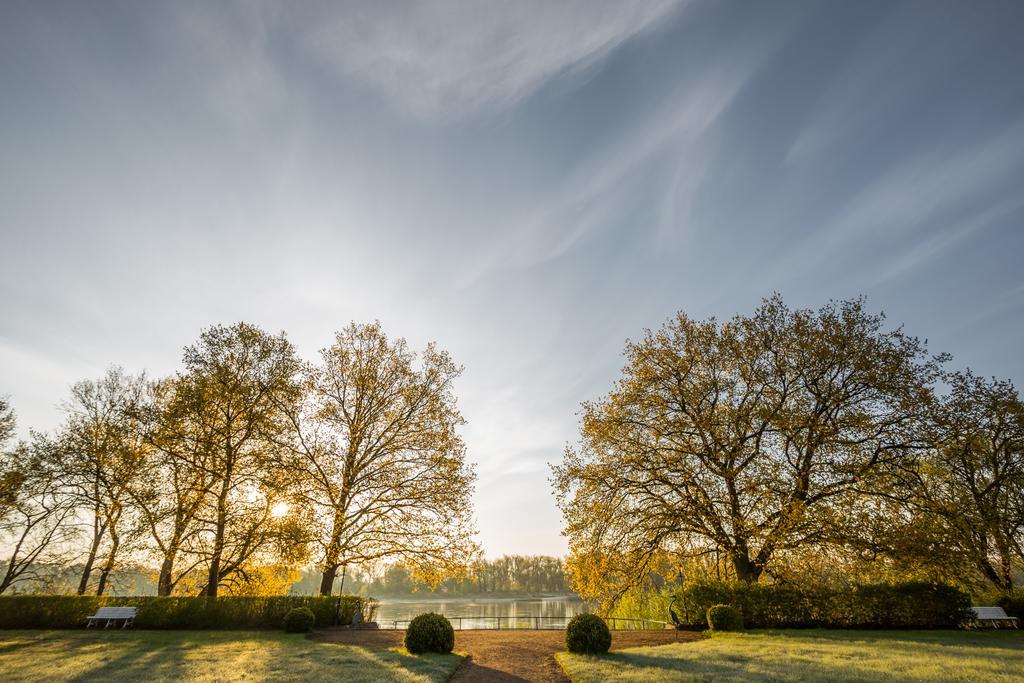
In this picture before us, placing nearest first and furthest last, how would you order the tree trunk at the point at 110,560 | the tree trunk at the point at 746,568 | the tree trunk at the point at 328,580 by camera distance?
the tree trunk at the point at 746,568, the tree trunk at the point at 328,580, the tree trunk at the point at 110,560

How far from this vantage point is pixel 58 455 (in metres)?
22.1

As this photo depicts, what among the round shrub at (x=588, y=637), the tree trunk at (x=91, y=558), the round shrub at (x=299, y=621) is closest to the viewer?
the round shrub at (x=588, y=637)

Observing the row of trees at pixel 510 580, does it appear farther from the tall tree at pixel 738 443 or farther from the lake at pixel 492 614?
the tall tree at pixel 738 443

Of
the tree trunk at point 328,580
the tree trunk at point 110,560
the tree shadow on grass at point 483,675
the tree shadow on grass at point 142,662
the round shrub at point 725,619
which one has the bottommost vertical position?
the tree shadow on grass at point 483,675

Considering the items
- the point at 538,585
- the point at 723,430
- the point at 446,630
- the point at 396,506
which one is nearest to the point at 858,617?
the point at 723,430

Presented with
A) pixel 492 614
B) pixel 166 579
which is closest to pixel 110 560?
pixel 166 579

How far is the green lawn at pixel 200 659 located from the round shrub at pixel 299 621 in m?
1.18

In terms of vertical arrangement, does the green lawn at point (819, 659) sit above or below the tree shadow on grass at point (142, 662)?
below

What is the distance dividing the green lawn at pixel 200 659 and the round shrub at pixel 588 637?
11.6ft

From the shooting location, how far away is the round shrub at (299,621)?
19.0 metres

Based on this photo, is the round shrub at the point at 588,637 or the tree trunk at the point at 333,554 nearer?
the round shrub at the point at 588,637

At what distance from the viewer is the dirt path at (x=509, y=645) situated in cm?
1243

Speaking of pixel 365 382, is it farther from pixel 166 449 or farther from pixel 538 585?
pixel 538 585

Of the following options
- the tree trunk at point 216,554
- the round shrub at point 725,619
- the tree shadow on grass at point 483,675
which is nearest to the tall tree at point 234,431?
the tree trunk at point 216,554
